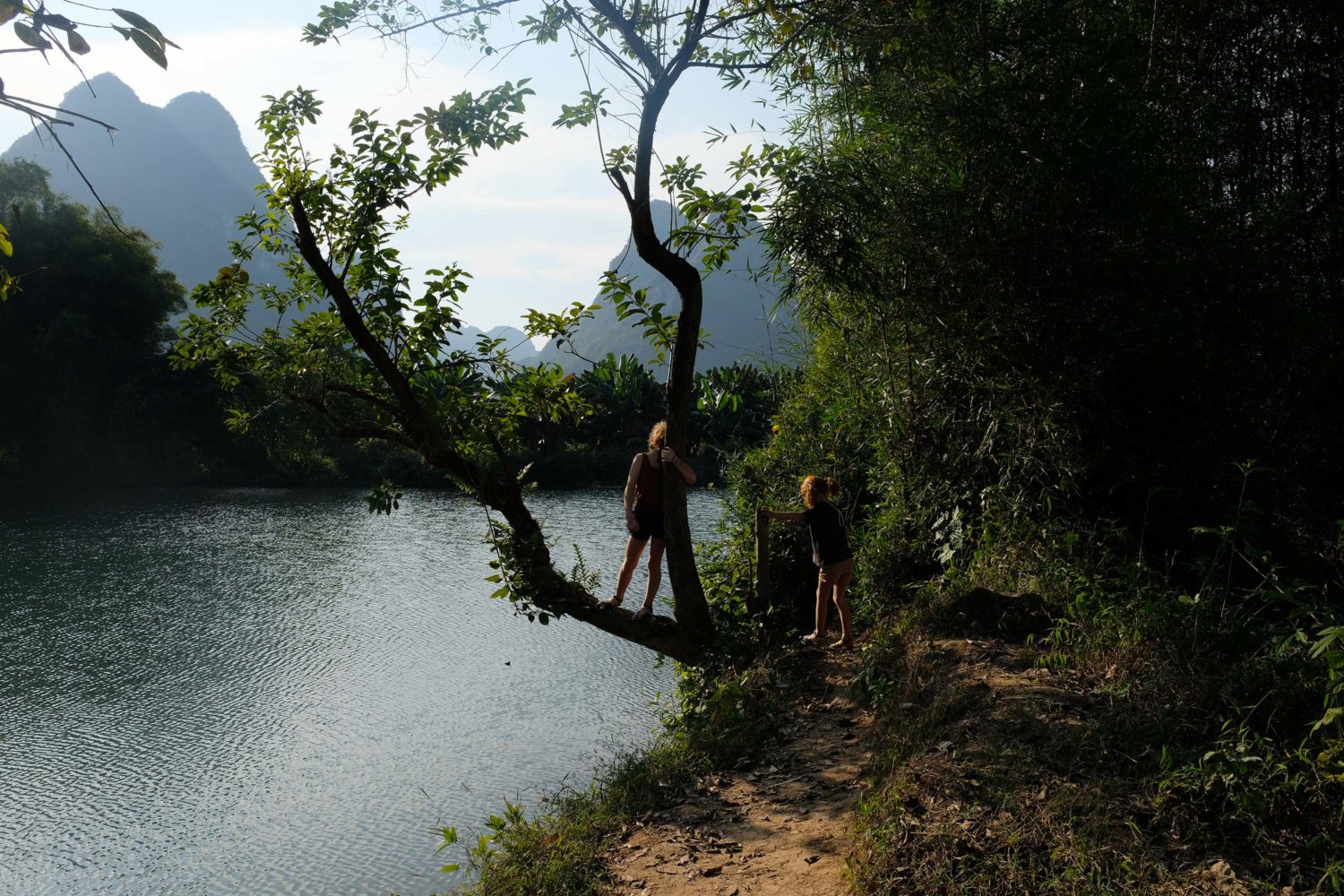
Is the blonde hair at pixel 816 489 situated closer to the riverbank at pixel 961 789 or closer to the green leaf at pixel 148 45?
the riverbank at pixel 961 789

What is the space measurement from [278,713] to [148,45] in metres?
7.56

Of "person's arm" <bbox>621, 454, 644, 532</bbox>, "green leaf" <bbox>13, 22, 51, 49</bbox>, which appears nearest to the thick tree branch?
"person's arm" <bbox>621, 454, 644, 532</bbox>

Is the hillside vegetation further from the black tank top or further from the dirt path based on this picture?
the black tank top

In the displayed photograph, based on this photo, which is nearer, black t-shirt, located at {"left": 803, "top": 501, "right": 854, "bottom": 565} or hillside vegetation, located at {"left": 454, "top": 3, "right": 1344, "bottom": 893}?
hillside vegetation, located at {"left": 454, "top": 3, "right": 1344, "bottom": 893}

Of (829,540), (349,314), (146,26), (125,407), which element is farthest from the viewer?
(125,407)

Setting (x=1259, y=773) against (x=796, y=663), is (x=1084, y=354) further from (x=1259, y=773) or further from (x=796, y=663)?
(x=1259, y=773)

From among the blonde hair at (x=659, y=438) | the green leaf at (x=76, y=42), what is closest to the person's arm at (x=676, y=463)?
the blonde hair at (x=659, y=438)

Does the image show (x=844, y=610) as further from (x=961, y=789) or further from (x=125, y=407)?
(x=125, y=407)

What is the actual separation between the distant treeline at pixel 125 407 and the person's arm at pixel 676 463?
19324mm

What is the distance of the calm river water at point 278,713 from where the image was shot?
5.61m

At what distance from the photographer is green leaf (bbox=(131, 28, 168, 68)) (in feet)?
4.04

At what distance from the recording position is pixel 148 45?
1.24 meters

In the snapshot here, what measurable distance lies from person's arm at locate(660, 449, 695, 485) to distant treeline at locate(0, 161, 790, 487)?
1932 cm

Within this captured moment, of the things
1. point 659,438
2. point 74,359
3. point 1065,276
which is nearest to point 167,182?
point 74,359
